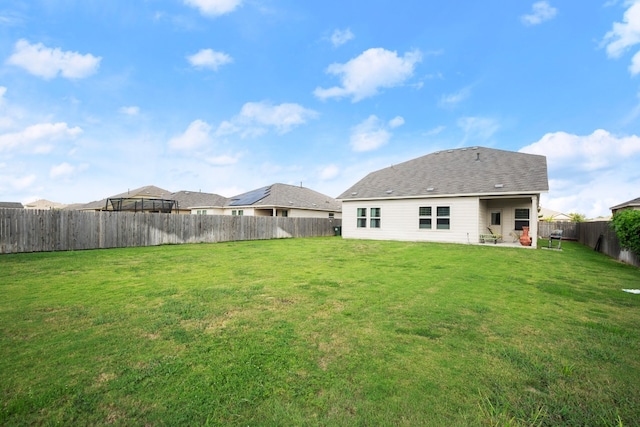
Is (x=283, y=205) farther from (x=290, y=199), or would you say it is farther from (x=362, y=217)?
(x=362, y=217)

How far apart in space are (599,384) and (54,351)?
5543 mm

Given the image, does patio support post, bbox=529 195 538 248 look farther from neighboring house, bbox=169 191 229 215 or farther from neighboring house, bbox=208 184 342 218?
neighboring house, bbox=169 191 229 215

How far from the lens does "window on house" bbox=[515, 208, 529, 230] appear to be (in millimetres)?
16859

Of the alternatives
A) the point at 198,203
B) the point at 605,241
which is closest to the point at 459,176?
the point at 605,241

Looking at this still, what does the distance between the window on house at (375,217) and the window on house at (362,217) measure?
0.63 m

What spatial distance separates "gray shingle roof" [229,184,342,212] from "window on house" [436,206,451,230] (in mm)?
14073

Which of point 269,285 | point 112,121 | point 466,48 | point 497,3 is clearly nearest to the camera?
point 269,285

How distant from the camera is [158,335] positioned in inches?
135

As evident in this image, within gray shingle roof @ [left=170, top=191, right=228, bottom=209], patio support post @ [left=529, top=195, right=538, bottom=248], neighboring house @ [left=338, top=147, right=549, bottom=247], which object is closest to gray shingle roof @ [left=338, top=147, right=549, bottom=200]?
neighboring house @ [left=338, top=147, right=549, bottom=247]

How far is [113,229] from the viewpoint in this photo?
551 inches

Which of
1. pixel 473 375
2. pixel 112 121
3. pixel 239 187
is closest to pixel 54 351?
pixel 473 375

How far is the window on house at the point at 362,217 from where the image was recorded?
A: 2067 centimetres

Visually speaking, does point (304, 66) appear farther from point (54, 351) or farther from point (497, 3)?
point (54, 351)

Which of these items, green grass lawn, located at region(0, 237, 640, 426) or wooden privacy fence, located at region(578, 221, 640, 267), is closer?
green grass lawn, located at region(0, 237, 640, 426)
